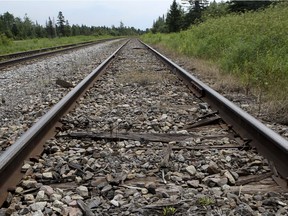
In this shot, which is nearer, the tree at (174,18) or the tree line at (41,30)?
the tree at (174,18)

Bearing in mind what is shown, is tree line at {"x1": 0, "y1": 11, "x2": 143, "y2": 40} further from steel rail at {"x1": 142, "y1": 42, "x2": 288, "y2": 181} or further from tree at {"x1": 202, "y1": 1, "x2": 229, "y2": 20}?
steel rail at {"x1": 142, "y1": 42, "x2": 288, "y2": 181}

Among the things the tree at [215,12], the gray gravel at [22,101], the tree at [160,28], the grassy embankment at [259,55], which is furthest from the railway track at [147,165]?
the tree at [160,28]

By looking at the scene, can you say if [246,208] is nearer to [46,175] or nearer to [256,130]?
[256,130]

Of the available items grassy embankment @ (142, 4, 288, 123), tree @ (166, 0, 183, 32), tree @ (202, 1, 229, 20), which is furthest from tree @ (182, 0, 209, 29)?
grassy embankment @ (142, 4, 288, 123)

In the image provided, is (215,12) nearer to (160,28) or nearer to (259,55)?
(259,55)

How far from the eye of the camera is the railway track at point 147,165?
193 centimetres

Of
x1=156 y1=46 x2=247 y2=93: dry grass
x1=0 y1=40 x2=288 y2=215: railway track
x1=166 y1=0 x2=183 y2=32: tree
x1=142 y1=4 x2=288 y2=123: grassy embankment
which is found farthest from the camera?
x1=166 y1=0 x2=183 y2=32: tree

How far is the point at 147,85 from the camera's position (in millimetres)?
6008

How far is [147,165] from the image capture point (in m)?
2.49

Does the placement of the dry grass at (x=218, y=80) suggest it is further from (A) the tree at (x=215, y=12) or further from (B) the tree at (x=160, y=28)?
(B) the tree at (x=160, y=28)

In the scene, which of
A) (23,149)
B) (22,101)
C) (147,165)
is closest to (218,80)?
(22,101)

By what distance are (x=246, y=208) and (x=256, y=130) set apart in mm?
1056

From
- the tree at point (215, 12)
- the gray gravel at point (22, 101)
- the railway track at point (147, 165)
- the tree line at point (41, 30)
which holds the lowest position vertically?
the tree line at point (41, 30)

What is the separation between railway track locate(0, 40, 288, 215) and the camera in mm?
1930
